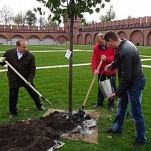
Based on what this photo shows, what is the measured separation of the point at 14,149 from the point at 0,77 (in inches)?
297

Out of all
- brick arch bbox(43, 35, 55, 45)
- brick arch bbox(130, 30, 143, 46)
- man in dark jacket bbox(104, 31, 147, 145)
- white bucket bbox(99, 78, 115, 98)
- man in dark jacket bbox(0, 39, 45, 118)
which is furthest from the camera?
brick arch bbox(43, 35, 55, 45)

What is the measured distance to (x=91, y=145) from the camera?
4.59 metres

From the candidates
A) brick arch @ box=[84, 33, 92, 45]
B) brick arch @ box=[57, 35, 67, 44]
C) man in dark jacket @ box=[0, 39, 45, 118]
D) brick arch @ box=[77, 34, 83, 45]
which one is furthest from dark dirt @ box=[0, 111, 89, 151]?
brick arch @ box=[57, 35, 67, 44]

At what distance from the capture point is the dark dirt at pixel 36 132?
4332 millimetres

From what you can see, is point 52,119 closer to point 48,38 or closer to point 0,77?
point 0,77

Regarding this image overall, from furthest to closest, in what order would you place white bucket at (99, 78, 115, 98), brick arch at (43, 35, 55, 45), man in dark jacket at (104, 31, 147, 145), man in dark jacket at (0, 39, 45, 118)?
brick arch at (43, 35, 55, 45) < man in dark jacket at (0, 39, 45, 118) < white bucket at (99, 78, 115, 98) < man in dark jacket at (104, 31, 147, 145)

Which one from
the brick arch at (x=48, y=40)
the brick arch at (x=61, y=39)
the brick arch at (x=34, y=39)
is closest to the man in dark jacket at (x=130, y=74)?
the brick arch at (x=34, y=39)

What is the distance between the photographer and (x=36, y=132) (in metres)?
4.75

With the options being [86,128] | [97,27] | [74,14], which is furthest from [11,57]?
[97,27]

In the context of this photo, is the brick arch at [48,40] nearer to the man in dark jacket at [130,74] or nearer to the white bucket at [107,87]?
the white bucket at [107,87]

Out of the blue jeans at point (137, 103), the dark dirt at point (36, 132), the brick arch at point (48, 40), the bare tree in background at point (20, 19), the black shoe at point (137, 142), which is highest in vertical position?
the bare tree in background at point (20, 19)

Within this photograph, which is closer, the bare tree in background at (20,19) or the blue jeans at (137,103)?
the blue jeans at (137,103)

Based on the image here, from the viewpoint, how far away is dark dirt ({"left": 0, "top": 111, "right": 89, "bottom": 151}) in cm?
433

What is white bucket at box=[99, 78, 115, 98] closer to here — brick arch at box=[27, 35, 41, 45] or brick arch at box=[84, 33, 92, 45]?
brick arch at box=[84, 33, 92, 45]
